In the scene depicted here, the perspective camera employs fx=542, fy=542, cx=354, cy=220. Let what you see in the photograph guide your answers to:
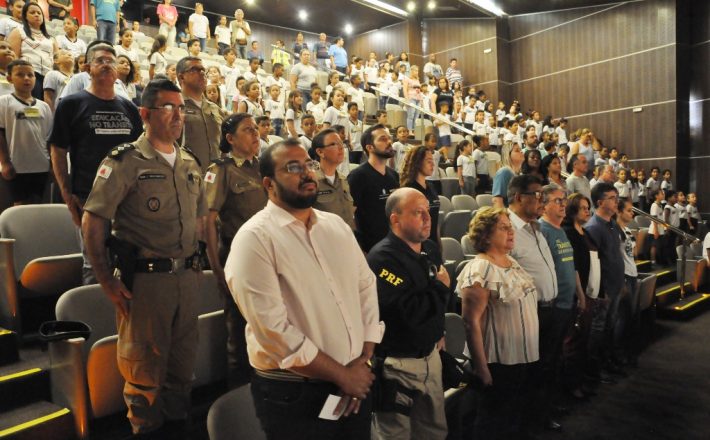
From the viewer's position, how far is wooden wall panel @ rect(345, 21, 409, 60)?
12.9 metres

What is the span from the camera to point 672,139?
934 centimetres

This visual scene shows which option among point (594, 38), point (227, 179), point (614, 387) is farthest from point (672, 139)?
point (227, 179)

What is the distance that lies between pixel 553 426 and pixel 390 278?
1.53 metres

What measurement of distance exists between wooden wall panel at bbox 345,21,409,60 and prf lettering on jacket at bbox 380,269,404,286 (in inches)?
465

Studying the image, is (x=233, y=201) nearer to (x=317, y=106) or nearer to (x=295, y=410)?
(x=295, y=410)

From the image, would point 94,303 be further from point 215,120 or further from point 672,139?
point 672,139

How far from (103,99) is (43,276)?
0.76 metres

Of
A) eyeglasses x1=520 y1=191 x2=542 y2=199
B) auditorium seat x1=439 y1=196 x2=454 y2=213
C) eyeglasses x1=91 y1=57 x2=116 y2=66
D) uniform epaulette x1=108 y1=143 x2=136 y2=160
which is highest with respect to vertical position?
eyeglasses x1=91 y1=57 x2=116 y2=66

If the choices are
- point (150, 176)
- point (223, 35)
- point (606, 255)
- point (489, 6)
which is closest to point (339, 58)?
point (223, 35)

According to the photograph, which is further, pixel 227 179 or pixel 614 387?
pixel 614 387

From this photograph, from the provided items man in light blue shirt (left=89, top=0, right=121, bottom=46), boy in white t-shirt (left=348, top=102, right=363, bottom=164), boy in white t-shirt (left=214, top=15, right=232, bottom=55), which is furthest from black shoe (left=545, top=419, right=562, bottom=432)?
boy in white t-shirt (left=214, top=15, right=232, bottom=55)

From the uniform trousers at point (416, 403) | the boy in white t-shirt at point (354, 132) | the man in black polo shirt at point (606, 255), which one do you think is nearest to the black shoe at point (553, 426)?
the man in black polo shirt at point (606, 255)

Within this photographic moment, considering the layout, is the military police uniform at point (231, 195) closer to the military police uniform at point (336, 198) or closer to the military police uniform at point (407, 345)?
the military police uniform at point (336, 198)

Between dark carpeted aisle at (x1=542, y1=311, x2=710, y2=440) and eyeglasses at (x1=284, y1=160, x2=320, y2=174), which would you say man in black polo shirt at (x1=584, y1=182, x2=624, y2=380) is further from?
eyeglasses at (x1=284, y1=160, x2=320, y2=174)
